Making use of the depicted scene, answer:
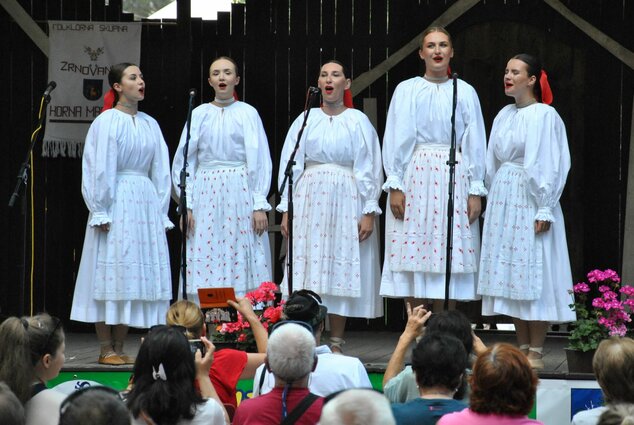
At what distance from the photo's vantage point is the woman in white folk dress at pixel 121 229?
28.3ft

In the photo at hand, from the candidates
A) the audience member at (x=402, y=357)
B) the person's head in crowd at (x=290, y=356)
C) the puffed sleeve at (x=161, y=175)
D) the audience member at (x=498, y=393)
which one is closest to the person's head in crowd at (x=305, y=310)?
the audience member at (x=402, y=357)

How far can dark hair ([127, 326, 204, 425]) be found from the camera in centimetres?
449

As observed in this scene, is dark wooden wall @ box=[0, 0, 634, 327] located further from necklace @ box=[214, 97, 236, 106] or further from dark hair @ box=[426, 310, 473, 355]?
dark hair @ box=[426, 310, 473, 355]

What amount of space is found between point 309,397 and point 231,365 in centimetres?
98

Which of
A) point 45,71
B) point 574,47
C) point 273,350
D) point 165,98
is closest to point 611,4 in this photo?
point 574,47

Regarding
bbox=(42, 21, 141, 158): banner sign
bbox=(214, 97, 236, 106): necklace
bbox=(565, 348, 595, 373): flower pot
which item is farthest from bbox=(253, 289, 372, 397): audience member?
bbox=(42, 21, 141, 158): banner sign

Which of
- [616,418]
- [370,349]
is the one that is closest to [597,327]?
[370,349]

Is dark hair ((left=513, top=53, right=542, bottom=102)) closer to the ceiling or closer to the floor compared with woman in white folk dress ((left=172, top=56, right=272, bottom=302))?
closer to the ceiling

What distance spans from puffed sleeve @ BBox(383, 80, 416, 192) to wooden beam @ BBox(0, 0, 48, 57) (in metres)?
3.47

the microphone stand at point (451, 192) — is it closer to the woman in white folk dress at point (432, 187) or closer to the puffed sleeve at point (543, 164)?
the woman in white folk dress at point (432, 187)

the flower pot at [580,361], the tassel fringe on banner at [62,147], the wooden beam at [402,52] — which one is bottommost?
the flower pot at [580,361]

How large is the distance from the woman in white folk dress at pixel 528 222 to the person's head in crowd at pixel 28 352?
392 cm

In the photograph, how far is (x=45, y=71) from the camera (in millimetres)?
10719

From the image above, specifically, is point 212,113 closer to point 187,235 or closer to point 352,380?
point 187,235
